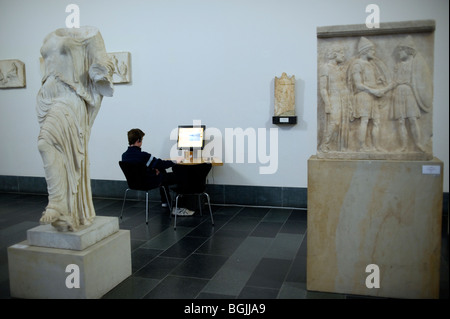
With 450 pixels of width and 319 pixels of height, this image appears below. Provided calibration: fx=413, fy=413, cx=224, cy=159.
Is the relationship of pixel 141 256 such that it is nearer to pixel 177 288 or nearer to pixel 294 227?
pixel 177 288

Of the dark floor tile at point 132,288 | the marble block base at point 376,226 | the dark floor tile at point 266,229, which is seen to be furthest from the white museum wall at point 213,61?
the dark floor tile at point 132,288

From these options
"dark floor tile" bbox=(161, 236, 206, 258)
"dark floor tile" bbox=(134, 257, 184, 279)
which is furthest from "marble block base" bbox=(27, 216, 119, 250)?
"dark floor tile" bbox=(161, 236, 206, 258)

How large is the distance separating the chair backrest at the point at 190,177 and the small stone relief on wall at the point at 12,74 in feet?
12.6

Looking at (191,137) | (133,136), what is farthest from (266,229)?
(133,136)

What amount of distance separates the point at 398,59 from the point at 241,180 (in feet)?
11.4

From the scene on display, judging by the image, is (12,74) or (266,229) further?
(12,74)

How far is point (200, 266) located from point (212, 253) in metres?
0.36

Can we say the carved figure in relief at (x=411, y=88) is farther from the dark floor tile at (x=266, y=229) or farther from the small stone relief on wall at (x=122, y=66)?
the small stone relief on wall at (x=122, y=66)

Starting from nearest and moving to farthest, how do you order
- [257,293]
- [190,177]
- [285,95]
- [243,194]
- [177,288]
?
[257,293]
[177,288]
[190,177]
[285,95]
[243,194]

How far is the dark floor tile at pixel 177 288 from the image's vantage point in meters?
3.12

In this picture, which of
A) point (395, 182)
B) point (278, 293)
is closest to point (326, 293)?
point (278, 293)

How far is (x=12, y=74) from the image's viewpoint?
7023 millimetres

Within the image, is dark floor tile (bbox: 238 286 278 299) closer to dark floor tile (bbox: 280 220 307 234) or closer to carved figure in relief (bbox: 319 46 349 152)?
carved figure in relief (bbox: 319 46 349 152)
